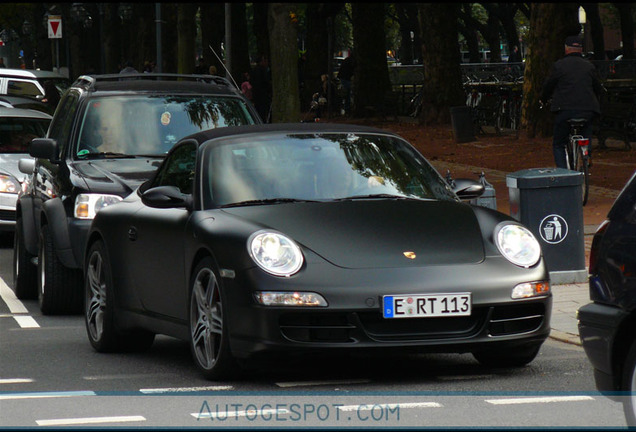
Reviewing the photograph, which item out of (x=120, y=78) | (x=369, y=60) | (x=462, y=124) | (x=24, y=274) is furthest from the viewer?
(x=369, y=60)

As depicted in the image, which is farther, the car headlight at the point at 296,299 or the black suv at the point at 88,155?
the black suv at the point at 88,155

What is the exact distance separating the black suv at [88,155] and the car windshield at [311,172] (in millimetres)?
2394

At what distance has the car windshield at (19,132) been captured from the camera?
55.4 feet

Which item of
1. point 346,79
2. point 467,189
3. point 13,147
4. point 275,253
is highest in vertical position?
point 467,189

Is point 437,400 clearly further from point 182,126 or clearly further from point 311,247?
point 182,126

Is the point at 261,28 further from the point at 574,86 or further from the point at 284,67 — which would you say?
the point at 574,86

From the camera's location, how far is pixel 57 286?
1071cm

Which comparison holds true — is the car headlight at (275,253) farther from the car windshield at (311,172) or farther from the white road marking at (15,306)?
the white road marking at (15,306)

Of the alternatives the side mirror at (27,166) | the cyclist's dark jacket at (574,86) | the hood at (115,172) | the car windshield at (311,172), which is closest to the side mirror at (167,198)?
the car windshield at (311,172)

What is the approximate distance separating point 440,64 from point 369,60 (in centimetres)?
642

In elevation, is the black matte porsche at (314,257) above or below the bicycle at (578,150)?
above

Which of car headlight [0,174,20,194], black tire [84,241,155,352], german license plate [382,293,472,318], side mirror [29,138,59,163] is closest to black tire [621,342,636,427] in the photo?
german license plate [382,293,472,318]

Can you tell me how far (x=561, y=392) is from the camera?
709 cm


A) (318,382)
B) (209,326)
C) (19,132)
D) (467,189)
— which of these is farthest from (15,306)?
(19,132)
